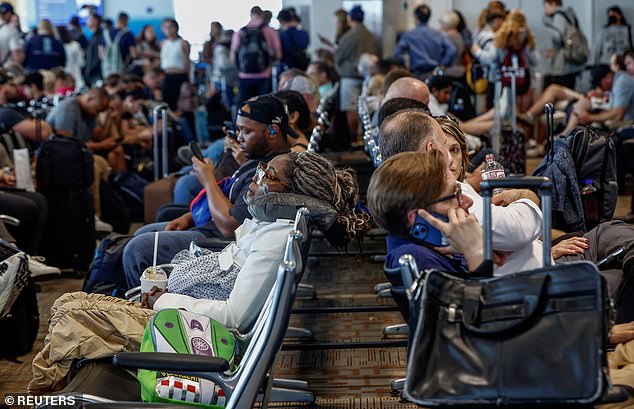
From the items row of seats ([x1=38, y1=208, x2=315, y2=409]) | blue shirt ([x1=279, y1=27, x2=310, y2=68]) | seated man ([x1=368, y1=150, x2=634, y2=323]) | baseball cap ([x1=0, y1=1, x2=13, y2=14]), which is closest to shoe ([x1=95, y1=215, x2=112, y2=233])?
row of seats ([x1=38, y1=208, x2=315, y2=409])

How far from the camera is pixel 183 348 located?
272 cm

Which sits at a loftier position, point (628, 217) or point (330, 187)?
point (330, 187)

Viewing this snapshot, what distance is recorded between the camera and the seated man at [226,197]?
14.3 ft

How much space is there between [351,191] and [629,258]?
0.96m

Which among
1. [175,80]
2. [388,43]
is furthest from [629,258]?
[388,43]

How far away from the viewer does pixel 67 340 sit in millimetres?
2928

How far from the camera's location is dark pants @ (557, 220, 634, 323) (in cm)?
312

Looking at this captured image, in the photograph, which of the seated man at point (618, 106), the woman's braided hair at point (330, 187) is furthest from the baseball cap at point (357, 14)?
the woman's braided hair at point (330, 187)

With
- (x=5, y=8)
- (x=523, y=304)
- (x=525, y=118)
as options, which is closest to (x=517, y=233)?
(x=523, y=304)

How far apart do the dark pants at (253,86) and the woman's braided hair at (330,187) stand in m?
7.85

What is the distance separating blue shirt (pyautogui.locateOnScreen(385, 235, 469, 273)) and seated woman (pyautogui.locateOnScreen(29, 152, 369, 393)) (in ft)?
1.73

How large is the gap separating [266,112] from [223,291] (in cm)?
156

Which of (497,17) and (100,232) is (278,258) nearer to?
(100,232)

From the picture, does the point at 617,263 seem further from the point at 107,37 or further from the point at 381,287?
the point at 107,37
